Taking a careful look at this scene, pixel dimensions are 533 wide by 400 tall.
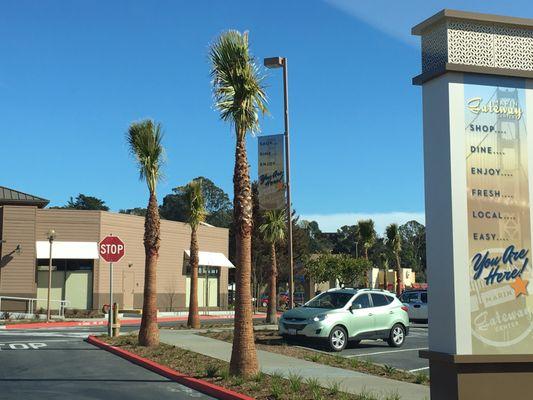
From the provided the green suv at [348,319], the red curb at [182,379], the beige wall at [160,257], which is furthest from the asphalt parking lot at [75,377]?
the beige wall at [160,257]

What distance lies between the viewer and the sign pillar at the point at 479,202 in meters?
7.52

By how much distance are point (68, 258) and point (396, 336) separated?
2377cm

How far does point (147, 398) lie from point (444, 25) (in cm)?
695

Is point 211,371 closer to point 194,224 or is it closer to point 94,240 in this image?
point 194,224

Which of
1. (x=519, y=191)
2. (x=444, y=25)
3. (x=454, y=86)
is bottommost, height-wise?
(x=519, y=191)

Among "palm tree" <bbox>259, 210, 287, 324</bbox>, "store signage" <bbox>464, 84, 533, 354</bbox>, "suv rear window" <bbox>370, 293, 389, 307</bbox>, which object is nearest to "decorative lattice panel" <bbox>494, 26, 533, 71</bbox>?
"store signage" <bbox>464, 84, 533, 354</bbox>

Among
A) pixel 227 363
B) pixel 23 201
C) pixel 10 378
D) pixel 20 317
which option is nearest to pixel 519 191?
pixel 227 363

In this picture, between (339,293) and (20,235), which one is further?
(20,235)

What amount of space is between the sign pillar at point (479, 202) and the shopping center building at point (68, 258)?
31.1 metres

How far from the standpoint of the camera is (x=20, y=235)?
36594mm

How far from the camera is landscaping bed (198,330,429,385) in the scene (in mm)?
12148

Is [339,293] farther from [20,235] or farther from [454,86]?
[20,235]

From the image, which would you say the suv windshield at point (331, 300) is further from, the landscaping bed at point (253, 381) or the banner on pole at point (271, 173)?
the landscaping bed at point (253, 381)

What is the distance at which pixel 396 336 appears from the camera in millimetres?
18422
